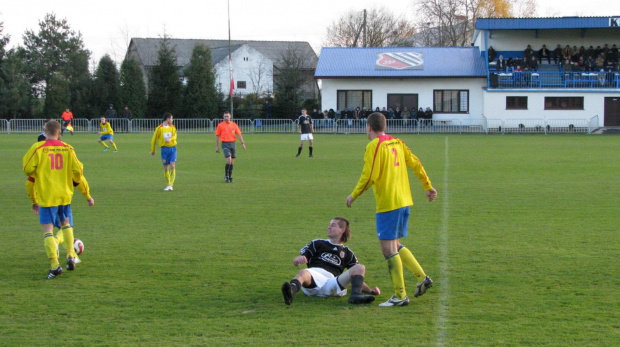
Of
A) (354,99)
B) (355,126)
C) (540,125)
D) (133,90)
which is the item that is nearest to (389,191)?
(355,126)

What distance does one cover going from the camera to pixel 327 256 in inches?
272

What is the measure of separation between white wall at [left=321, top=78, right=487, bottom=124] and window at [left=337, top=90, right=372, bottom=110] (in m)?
0.30

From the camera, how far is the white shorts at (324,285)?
6.71m

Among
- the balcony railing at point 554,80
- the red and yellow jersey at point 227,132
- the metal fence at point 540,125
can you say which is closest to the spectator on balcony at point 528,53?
the balcony railing at point 554,80

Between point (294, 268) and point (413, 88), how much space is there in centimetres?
4173

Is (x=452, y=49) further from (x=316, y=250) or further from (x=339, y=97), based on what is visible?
(x=316, y=250)

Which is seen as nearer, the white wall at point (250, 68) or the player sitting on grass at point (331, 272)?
the player sitting on grass at point (331, 272)

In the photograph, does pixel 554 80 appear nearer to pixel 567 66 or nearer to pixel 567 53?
pixel 567 66

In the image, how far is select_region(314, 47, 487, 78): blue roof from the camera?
47.8 m

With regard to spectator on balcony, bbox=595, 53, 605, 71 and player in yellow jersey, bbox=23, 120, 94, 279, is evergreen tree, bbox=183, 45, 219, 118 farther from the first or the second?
player in yellow jersey, bbox=23, 120, 94, 279

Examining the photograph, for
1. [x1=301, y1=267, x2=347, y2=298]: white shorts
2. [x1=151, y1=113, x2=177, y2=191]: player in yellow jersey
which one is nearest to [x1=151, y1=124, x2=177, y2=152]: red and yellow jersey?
[x1=151, y1=113, x2=177, y2=191]: player in yellow jersey

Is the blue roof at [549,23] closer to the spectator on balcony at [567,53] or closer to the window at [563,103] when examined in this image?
the spectator on balcony at [567,53]

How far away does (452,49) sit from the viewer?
1966 inches

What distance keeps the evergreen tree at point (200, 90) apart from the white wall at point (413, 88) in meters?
9.32
